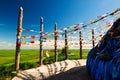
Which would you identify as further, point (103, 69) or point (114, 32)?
point (114, 32)

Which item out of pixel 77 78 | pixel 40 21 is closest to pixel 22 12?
pixel 40 21

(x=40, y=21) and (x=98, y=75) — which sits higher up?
(x=40, y=21)

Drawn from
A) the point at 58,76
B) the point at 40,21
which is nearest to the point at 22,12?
the point at 40,21

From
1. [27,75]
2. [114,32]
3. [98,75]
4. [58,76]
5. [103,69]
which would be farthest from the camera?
[27,75]

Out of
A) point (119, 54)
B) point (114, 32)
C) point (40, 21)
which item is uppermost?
point (40, 21)

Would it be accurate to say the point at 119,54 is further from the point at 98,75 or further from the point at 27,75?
the point at 27,75

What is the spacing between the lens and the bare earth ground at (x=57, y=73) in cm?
994

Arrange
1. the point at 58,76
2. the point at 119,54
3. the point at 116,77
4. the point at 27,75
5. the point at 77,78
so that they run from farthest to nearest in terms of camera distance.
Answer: the point at 27,75 < the point at 58,76 < the point at 77,78 < the point at 119,54 < the point at 116,77

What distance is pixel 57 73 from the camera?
43.8 feet

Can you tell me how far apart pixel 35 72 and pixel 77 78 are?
13.7 feet

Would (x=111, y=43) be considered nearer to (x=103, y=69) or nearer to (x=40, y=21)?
(x=103, y=69)

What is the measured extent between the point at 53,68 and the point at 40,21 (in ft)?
14.1

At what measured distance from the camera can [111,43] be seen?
757 cm

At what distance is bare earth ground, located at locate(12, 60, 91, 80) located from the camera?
9.94 metres
